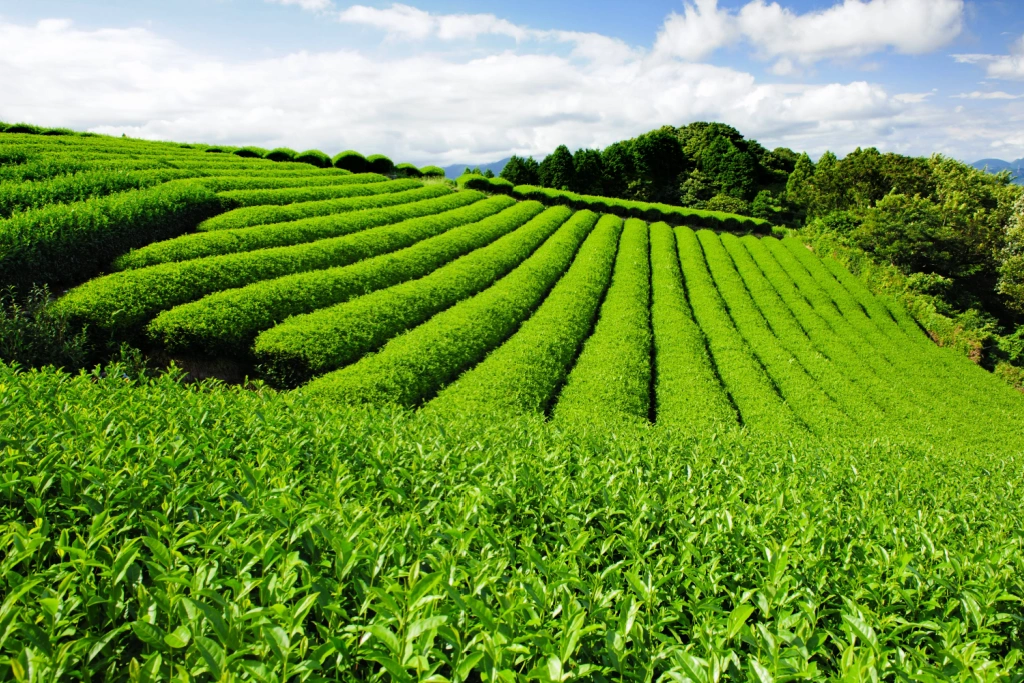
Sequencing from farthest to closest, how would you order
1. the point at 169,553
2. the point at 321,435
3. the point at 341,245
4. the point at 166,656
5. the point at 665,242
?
the point at 665,242 → the point at 341,245 → the point at 321,435 → the point at 169,553 → the point at 166,656

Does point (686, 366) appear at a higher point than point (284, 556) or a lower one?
lower

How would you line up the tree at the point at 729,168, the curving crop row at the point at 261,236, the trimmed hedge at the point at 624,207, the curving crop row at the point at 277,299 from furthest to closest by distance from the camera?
the tree at the point at 729,168 < the trimmed hedge at the point at 624,207 < the curving crop row at the point at 261,236 < the curving crop row at the point at 277,299

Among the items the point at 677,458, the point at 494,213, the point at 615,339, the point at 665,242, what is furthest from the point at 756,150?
the point at 677,458

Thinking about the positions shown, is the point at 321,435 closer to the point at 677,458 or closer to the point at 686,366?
the point at 677,458

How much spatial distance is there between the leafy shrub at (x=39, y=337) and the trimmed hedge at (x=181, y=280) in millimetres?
307

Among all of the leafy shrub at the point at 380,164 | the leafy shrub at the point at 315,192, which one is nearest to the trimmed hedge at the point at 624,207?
the leafy shrub at the point at 380,164

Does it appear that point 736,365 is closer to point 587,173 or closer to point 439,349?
point 439,349

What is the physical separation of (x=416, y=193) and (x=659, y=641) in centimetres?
2481

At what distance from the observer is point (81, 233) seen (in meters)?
11.0

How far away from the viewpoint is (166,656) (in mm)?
1815

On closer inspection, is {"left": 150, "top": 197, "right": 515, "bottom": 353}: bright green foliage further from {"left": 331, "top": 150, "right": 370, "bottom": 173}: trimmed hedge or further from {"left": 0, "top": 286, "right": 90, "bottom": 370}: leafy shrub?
{"left": 331, "top": 150, "right": 370, "bottom": 173}: trimmed hedge

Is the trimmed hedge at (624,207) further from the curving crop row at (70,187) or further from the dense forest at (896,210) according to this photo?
the curving crop row at (70,187)

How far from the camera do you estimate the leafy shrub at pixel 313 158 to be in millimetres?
29359

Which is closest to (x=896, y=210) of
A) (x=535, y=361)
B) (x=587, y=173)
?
(x=587, y=173)
